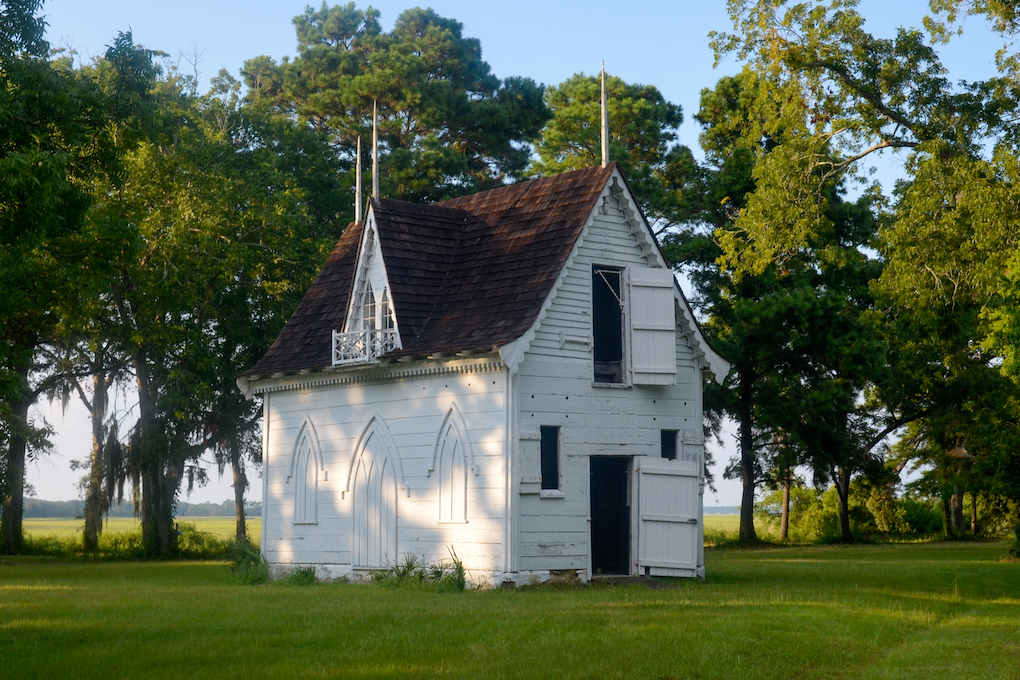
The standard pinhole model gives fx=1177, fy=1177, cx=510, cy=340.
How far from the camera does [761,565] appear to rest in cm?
3059

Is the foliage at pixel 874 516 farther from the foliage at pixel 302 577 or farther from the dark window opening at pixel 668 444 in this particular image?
the foliage at pixel 302 577

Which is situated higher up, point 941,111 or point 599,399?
point 941,111

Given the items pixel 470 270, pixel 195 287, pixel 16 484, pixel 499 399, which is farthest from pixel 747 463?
pixel 16 484

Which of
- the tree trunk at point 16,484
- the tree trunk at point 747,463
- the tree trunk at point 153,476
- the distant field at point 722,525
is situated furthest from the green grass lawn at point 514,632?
the distant field at point 722,525

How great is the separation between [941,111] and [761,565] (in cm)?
1222

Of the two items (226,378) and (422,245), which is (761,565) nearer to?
(422,245)

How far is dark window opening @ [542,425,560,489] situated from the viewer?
22.8m

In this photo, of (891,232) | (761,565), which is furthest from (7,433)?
(891,232)

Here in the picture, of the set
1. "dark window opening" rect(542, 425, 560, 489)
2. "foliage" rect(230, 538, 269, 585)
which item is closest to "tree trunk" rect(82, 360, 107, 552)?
"foliage" rect(230, 538, 269, 585)

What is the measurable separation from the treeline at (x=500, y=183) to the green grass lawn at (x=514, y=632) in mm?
6030

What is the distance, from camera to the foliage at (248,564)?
26.1 m

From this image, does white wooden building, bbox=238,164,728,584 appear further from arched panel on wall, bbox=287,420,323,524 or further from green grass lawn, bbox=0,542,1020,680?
green grass lawn, bbox=0,542,1020,680

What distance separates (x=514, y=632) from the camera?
14328mm

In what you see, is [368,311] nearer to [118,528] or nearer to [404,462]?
[404,462]
